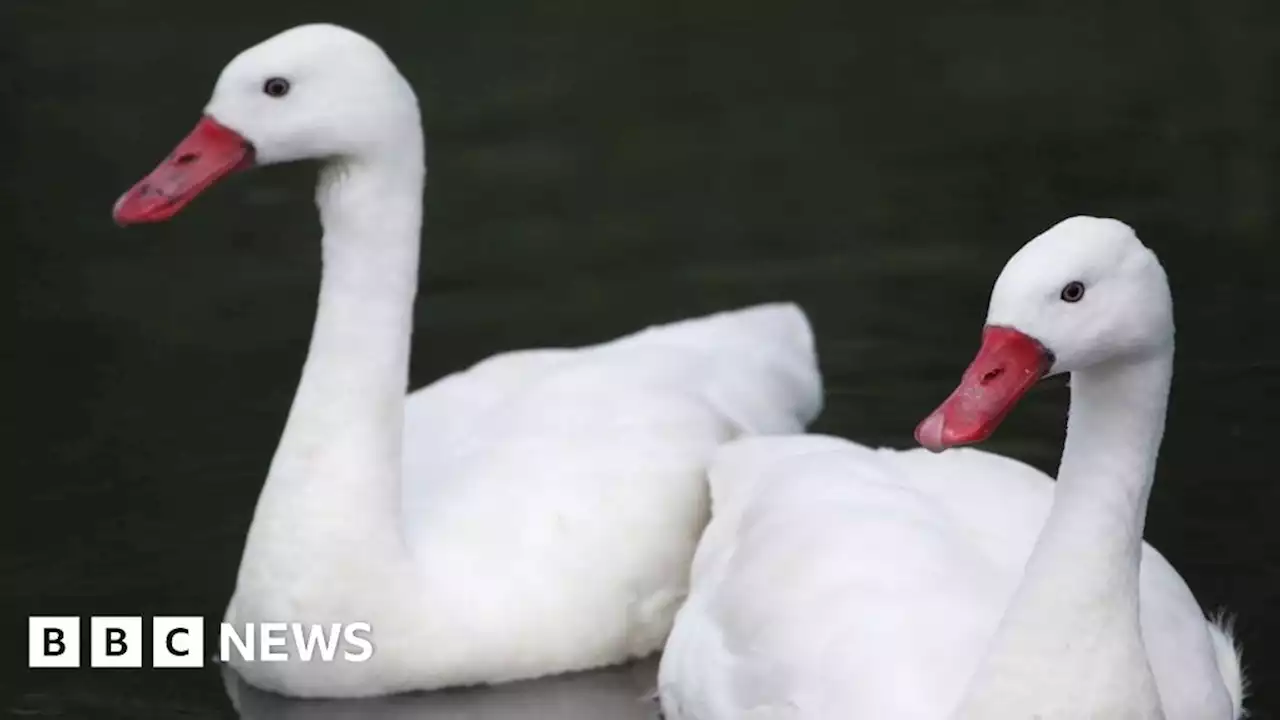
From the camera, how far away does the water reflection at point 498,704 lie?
25.3ft

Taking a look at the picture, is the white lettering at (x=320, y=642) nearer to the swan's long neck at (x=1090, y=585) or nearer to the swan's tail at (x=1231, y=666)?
the swan's long neck at (x=1090, y=585)

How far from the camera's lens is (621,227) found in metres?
12.3

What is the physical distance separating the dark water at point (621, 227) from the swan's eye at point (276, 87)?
5.62 ft

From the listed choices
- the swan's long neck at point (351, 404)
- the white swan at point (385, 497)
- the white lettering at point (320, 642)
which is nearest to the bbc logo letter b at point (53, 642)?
the white swan at point (385, 497)

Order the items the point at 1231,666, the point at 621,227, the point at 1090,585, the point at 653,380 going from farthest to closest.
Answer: the point at 621,227 < the point at 653,380 < the point at 1231,666 < the point at 1090,585

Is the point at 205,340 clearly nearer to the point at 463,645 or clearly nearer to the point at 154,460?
the point at 154,460

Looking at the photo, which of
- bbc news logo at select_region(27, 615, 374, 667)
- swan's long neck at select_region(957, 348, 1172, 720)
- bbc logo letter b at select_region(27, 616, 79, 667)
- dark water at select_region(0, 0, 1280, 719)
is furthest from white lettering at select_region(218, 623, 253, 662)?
swan's long neck at select_region(957, 348, 1172, 720)

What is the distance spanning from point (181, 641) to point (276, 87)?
1.75 meters

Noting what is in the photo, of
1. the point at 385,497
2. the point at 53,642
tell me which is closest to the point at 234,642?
the point at 385,497

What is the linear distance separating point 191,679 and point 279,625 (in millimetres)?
534

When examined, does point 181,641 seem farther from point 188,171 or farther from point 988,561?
point 988,561

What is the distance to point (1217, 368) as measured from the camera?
10102 millimetres

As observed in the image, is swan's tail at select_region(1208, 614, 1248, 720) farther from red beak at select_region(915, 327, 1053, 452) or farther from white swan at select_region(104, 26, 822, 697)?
red beak at select_region(915, 327, 1053, 452)

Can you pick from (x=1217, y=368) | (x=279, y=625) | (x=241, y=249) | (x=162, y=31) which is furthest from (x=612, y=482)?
(x=162, y=31)
